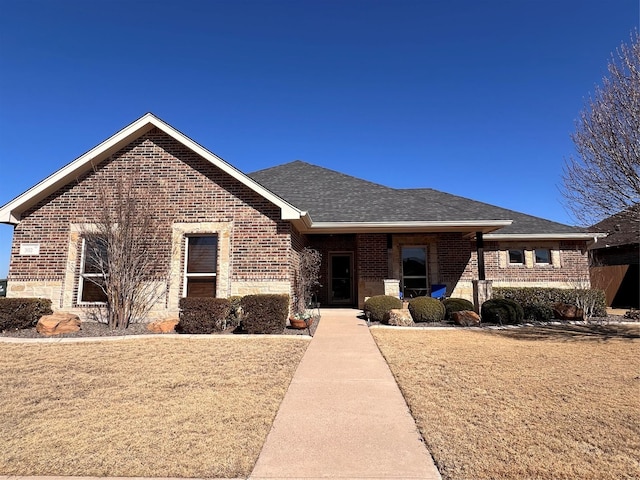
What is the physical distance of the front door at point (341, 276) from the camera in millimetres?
15828

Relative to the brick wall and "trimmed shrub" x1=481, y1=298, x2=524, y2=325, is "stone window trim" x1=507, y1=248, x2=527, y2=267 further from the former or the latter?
the brick wall

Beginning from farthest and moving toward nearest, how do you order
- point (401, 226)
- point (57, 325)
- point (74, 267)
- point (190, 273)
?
point (401, 226), point (190, 273), point (74, 267), point (57, 325)

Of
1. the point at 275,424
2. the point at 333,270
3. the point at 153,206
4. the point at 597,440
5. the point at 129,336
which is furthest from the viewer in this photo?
the point at 333,270

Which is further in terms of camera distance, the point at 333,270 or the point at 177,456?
the point at 333,270

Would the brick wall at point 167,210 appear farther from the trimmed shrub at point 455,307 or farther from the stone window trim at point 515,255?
the stone window trim at point 515,255

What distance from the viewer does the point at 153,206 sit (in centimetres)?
1103

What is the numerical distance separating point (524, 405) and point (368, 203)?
11168 millimetres

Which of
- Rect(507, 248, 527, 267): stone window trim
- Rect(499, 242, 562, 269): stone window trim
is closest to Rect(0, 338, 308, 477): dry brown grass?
Rect(499, 242, 562, 269): stone window trim

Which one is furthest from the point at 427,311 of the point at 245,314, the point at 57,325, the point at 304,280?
the point at 57,325

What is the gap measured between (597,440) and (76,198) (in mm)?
12732

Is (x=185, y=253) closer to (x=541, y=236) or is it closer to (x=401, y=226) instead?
(x=401, y=226)

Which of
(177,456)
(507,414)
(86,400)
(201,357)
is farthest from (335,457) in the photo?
(201,357)

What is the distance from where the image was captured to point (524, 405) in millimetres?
4312

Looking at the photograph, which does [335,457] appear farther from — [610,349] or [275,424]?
[610,349]
